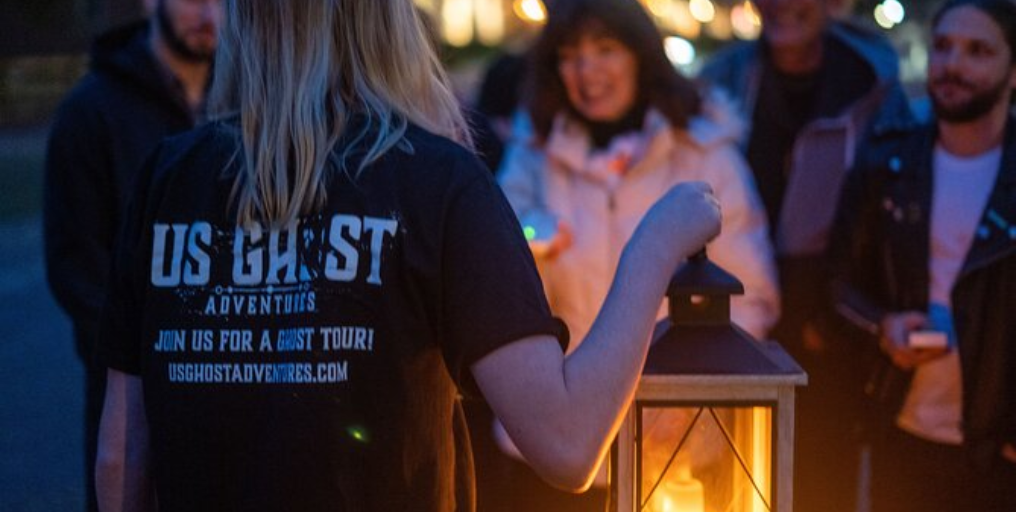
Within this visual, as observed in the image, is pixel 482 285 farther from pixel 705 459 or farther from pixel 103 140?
pixel 103 140

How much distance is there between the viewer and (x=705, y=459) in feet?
6.08

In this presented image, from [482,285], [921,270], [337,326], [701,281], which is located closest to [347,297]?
[337,326]

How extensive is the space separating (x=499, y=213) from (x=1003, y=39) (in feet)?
7.30

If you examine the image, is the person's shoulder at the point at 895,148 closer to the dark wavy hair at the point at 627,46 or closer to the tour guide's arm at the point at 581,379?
the dark wavy hair at the point at 627,46

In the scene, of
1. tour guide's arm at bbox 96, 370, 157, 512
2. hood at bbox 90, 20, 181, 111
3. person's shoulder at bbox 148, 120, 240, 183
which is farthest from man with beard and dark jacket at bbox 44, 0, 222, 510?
person's shoulder at bbox 148, 120, 240, 183

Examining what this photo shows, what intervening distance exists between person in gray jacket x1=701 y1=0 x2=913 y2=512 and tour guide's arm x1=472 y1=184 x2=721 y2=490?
2280 mm

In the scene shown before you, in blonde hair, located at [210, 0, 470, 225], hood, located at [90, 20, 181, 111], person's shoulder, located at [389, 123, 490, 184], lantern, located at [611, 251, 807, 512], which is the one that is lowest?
lantern, located at [611, 251, 807, 512]

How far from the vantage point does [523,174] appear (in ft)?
11.1

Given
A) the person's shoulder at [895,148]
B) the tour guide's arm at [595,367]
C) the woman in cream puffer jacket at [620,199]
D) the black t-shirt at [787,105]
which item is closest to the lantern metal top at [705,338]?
the tour guide's arm at [595,367]

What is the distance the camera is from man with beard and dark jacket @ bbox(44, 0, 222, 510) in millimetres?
3160

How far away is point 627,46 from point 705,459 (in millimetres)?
1693

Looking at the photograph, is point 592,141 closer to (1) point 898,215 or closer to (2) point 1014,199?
(1) point 898,215

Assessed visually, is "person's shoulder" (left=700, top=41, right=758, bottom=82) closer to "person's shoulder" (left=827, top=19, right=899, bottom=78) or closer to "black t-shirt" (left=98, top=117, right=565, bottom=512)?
"person's shoulder" (left=827, top=19, right=899, bottom=78)

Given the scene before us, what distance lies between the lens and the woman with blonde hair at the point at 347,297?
1397 millimetres
